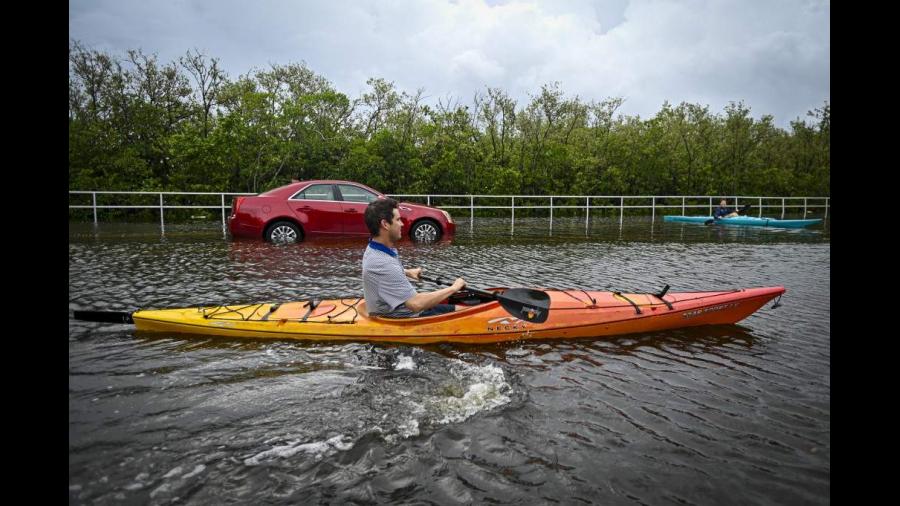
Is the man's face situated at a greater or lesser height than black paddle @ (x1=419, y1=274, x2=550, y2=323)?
greater

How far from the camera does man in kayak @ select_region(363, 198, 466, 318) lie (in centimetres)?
446

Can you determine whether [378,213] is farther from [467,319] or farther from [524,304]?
[524,304]

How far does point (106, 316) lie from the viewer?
469 cm

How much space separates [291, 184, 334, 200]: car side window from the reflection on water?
18.1ft

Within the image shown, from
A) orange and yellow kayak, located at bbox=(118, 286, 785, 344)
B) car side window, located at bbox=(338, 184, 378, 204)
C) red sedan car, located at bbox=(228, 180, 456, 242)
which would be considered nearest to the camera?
orange and yellow kayak, located at bbox=(118, 286, 785, 344)

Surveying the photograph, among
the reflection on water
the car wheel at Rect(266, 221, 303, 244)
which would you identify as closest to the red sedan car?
the car wheel at Rect(266, 221, 303, 244)

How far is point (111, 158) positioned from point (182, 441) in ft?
59.0

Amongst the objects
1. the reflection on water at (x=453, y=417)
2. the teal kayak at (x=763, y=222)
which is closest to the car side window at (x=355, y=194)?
the reflection on water at (x=453, y=417)

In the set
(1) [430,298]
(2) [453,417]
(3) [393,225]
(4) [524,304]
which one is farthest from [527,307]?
(2) [453,417]

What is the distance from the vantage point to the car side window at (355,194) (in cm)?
1168

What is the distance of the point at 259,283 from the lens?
7.15m

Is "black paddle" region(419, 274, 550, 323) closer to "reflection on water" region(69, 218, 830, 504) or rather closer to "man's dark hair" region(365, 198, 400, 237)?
"reflection on water" region(69, 218, 830, 504)

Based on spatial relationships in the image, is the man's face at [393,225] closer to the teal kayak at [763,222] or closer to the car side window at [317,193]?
the car side window at [317,193]
